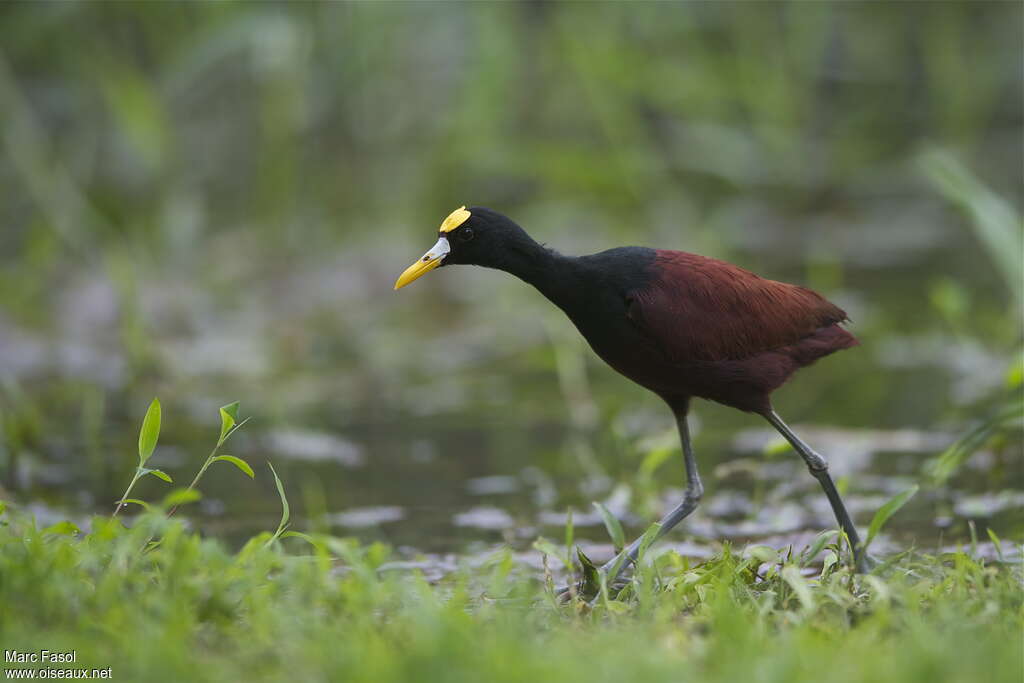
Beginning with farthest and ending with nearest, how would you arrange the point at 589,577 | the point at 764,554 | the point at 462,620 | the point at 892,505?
the point at 589,577, the point at 764,554, the point at 892,505, the point at 462,620

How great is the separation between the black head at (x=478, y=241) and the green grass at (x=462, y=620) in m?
1.11

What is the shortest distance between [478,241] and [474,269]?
17.9ft

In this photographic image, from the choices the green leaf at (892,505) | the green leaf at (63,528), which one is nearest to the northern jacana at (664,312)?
the green leaf at (892,505)

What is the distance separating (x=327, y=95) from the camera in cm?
1001

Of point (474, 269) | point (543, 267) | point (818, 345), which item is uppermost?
point (474, 269)

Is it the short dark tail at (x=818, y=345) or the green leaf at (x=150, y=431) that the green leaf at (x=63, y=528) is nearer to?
the green leaf at (x=150, y=431)

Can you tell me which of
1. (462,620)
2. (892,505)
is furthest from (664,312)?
(462,620)

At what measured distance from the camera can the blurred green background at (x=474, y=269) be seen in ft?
21.0

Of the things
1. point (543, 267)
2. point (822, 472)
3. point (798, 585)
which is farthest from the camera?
point (822, 472)

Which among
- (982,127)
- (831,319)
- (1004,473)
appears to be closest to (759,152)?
(982,127)

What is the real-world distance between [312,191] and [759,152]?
351 cm

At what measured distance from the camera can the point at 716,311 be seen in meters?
4.72

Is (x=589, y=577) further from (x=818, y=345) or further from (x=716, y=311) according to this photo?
(x=818, y=345)

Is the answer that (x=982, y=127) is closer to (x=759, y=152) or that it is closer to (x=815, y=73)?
(x=815, y=73)
